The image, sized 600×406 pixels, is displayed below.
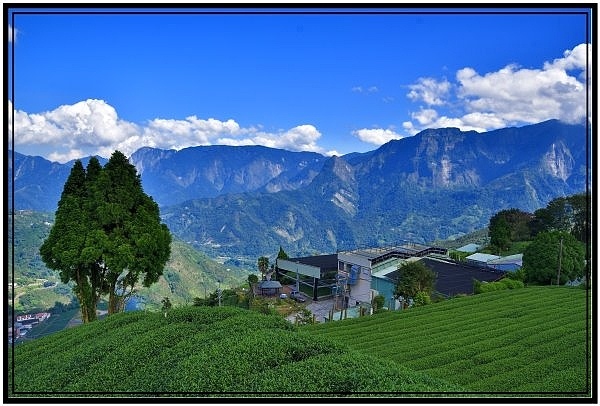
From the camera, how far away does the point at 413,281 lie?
44.3 ft

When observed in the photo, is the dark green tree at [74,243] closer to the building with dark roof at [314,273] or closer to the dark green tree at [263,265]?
the building with dark roof at [314,273]

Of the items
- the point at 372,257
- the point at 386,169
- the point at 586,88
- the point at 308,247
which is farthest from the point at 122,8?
the point at 386,169

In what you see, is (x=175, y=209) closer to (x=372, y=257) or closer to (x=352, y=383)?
(x=372, y=257)

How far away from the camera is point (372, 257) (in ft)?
65.6

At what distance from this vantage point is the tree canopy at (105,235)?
8320 mm

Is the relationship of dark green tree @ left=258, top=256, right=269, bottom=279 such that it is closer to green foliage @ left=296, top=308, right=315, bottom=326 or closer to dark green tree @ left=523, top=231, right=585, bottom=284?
green foliage @ left=296, top=308, right=315, bottom=326

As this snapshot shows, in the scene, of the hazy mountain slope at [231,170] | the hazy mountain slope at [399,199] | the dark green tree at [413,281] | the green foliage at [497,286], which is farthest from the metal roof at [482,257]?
the hazy mountain slope at [231,170]

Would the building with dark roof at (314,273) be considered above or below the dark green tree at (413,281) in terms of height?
below

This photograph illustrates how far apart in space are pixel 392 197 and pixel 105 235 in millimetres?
85609

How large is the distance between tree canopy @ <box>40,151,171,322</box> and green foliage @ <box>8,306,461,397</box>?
Result: 2.45 meters

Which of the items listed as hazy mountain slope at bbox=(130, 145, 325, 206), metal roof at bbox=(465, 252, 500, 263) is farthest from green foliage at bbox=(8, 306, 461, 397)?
hazy mountain slope at bbox=(130, 145, 325, 206)

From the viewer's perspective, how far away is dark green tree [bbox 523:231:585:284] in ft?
51.0

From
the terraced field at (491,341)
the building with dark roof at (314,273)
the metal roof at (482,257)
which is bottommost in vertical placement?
the building with dark roof at (314,273)

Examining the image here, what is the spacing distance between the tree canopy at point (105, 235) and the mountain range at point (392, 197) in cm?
5516
